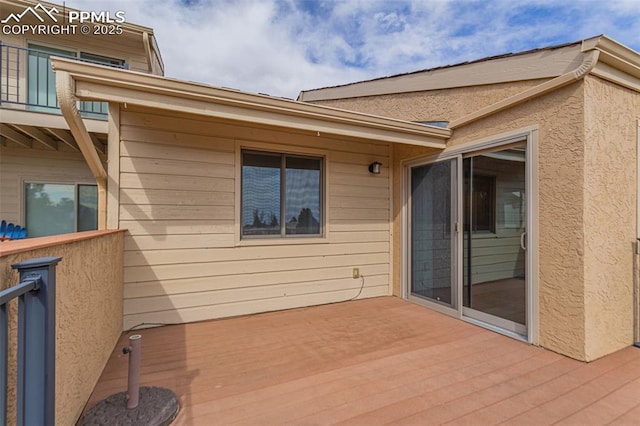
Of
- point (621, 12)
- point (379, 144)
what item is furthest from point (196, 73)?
point (621, 12)

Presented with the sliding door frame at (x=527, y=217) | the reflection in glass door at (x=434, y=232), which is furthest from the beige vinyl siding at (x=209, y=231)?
the sliding door frame at (x=527, y=217)

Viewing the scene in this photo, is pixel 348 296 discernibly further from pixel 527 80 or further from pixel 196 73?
pixel 196 73

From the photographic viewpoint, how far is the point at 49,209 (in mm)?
5895

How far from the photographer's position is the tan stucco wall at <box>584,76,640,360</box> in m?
2.64

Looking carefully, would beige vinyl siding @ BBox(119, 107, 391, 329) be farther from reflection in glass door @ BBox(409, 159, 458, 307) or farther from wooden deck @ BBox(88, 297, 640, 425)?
reflection in glass door @ BBox(409, 159, 458, 307)

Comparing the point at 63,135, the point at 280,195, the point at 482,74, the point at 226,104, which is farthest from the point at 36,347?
the point at 482,74

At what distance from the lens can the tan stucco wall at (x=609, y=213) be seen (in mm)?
2639

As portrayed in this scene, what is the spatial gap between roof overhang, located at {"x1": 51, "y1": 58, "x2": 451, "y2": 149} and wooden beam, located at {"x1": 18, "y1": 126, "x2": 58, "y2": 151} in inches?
143

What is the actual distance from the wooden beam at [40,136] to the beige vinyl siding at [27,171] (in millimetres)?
207

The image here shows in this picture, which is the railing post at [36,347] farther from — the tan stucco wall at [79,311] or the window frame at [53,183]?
the window frame at [53,183]

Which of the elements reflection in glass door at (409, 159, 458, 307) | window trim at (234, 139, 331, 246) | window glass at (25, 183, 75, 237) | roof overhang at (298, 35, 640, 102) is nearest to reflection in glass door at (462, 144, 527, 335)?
reflection in glass door at (409, 159, 458, 307)

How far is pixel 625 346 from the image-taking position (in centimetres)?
291

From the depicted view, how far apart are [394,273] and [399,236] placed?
0.59 metres

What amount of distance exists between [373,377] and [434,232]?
2.32 metres
